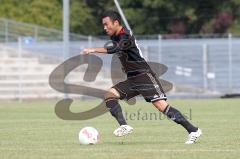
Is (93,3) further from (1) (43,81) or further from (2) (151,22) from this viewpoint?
(1) (43,81)

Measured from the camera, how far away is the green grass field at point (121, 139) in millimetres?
12297

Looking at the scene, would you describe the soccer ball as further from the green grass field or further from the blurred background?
the blurred background

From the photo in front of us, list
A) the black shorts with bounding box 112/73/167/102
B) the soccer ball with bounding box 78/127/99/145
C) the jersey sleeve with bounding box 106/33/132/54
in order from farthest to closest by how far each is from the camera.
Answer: the black shorts with bounding box 112/73/167/102
the soccer ball with bounding box 78/127/99/145
the jersey sleeve with bounding box 106/33/132/54

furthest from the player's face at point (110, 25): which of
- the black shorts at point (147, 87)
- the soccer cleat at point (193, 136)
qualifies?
the soccer cleat at point (193, 136)

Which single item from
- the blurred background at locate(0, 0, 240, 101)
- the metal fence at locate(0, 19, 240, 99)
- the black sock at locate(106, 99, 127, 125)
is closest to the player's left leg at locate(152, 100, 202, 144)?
the black sock at locate(106, 99, 127, 125)

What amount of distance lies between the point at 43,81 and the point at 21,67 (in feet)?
3.69

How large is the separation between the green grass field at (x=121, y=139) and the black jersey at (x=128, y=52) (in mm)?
1189

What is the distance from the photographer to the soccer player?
14.0 m

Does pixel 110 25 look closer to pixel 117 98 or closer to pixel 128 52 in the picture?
pixel 128 52

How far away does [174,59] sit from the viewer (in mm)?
41375

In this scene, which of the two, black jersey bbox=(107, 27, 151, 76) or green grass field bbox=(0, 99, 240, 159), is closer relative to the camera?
green grass field bbox=(0, 99, 240, 159)

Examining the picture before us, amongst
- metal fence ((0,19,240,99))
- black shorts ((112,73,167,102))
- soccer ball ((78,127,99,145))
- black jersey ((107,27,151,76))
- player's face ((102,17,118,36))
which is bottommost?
metal fence ((0,19,240,99))

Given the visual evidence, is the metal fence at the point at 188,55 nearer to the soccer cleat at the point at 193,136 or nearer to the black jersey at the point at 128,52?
the black jersey at the point at 128,52

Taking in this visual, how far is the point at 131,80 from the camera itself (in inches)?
569
